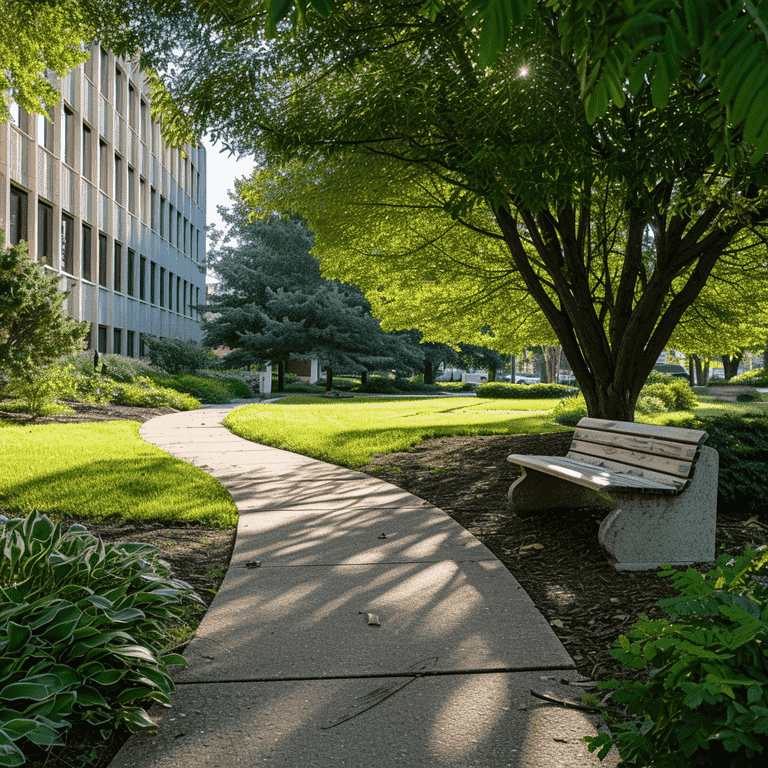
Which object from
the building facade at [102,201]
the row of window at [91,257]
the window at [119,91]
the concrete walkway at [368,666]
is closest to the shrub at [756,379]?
the row of window at [91,257]

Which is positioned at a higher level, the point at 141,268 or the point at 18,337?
the point at 141,268

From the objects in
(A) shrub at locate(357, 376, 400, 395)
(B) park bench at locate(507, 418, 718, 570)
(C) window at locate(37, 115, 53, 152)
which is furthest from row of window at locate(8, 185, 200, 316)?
(B) park bench at locate(507, 418, 718, 570)

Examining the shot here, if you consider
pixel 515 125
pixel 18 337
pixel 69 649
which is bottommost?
pixel 69 649

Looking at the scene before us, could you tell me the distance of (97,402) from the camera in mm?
17000

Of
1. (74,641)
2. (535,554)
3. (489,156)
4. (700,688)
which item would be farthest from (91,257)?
(700,688)

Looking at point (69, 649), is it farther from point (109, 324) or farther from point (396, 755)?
point (109, 324)

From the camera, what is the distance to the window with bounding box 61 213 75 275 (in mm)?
21672

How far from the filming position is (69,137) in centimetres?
2183

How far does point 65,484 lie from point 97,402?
11.0m

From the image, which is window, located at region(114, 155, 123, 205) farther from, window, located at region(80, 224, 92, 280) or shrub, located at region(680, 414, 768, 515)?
shrub, located at region(680, 414, 768, 515)

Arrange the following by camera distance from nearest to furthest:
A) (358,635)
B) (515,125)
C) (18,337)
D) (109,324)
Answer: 1. (358,635)
2. (515,125)
3. (18,337)
4. (109,324)

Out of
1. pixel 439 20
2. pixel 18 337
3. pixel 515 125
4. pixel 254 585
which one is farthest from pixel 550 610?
pixel 18 337

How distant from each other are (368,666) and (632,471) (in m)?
2.90

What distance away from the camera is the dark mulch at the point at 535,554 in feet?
10.9
